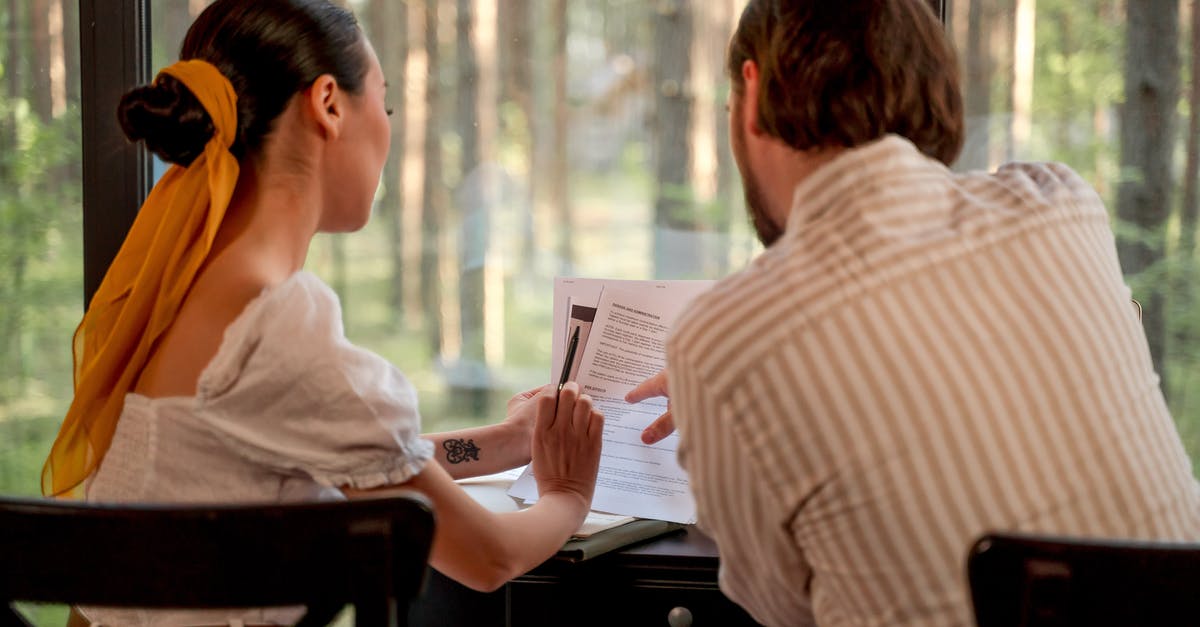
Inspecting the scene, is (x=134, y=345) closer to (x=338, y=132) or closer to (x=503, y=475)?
(x=338, y=132)

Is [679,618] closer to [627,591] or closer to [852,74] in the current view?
[627,591]

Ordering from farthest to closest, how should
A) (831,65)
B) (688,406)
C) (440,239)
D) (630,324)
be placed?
(440,239), (630,324), (831,65), (688,406)

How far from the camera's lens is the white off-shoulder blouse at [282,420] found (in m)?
1.00

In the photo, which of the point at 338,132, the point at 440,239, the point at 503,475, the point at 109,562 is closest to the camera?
the point at 109,562

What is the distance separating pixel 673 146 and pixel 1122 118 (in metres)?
0.73

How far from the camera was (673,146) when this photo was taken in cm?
195

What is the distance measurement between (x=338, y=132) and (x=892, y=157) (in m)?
0.61

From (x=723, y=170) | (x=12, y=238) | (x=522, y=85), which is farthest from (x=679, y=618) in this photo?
(x=12, y=238)

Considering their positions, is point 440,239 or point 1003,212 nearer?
point 1003,212

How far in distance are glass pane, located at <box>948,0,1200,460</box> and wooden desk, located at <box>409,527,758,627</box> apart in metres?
0.85

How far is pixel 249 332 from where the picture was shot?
101cm

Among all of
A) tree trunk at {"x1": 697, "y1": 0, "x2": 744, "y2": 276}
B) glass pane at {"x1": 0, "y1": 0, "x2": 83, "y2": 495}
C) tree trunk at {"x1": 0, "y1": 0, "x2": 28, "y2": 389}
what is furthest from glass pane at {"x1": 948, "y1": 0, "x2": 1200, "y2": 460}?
tree trunk at {"x1": 0, "y1": 0, "x2": 28, "y2": 389}

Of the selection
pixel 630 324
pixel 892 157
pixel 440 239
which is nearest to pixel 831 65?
pixel 892 157

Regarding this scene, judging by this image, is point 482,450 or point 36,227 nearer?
point 482,450
